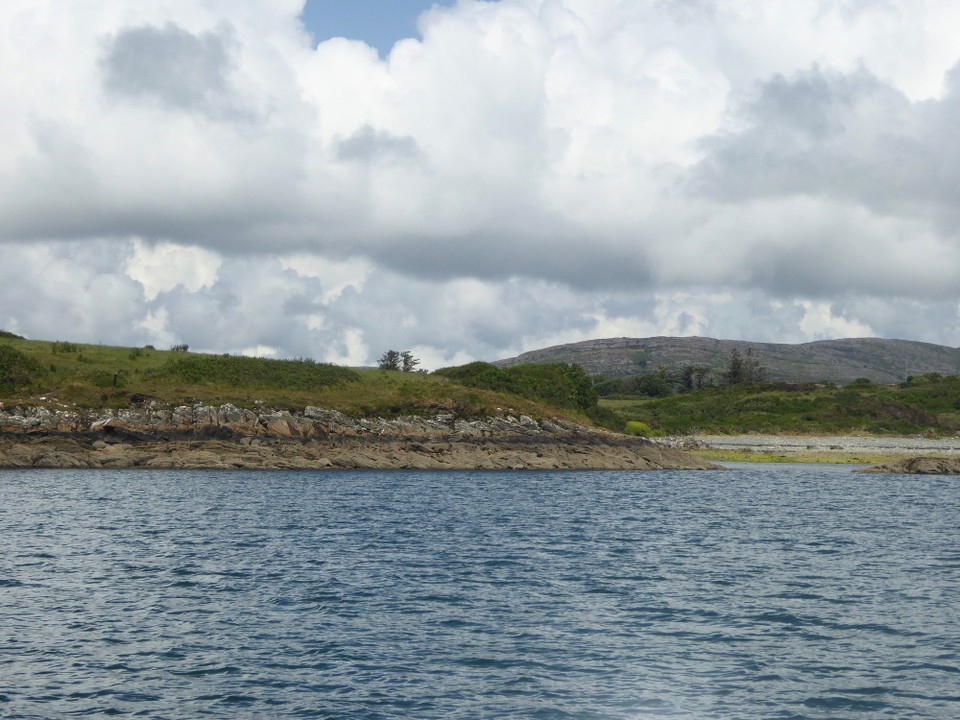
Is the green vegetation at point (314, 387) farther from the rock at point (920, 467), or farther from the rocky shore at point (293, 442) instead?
the rock at point (920, 467)

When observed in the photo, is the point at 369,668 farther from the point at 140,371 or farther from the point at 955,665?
the point at 140,371

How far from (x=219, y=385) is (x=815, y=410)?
11028cm

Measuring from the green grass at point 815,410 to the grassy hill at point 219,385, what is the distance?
4719cm

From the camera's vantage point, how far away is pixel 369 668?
20.5 meters

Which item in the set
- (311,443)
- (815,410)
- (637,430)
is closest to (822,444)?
(637,430)

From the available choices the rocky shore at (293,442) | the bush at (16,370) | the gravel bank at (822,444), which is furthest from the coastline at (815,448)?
the bush at (16,370)

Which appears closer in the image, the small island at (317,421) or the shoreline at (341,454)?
the shoreline at (341,454)

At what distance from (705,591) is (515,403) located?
77592mm

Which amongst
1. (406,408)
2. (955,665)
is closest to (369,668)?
(955,665)

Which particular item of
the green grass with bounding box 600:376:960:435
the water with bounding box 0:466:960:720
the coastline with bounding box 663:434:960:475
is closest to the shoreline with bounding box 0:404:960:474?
the coastline with bounding box 663:434:960:475

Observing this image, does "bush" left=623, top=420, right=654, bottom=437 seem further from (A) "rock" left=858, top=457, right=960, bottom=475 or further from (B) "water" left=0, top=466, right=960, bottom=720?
(B) "water" left=0, top=466, right=960, bottom=720

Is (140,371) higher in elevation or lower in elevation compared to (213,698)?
higher

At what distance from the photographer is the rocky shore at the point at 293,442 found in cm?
8050

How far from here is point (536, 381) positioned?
402ft
